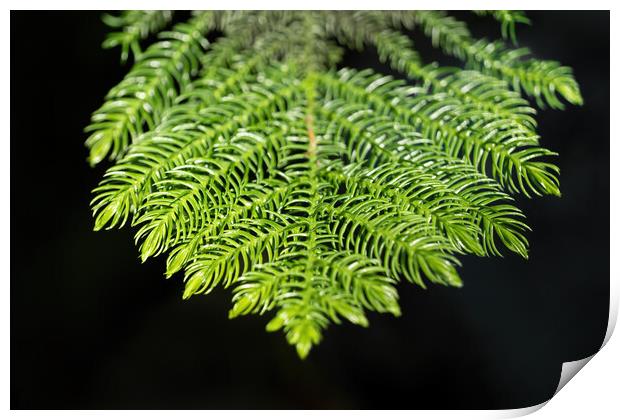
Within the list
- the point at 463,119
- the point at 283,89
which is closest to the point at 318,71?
the point at 283,89

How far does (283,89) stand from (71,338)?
1.24ft

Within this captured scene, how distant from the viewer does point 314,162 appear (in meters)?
0.39

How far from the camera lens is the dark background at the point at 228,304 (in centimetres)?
57

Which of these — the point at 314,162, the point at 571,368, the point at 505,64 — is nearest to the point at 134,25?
the point at 314,162

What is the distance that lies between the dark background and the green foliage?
0.14 m

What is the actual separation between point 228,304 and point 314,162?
0.30 metres

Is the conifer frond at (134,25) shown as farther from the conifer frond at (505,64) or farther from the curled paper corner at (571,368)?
the curled paper corner at (571,368)

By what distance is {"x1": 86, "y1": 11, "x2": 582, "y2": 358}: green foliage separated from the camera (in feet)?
0.92

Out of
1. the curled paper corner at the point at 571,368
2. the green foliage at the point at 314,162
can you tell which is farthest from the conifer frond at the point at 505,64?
the curled paper corner at the point at 571,368

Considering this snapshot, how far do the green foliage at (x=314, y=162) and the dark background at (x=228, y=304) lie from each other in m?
0.14

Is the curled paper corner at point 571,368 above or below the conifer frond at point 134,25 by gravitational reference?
below

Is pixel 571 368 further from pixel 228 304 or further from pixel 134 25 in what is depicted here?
pixel 134 25

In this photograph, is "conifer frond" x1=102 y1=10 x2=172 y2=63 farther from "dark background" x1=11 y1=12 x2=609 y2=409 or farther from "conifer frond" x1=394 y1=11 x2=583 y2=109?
"conifer frond" x1=394 y1=11 x2=583 y2=109

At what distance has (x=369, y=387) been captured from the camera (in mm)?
605
